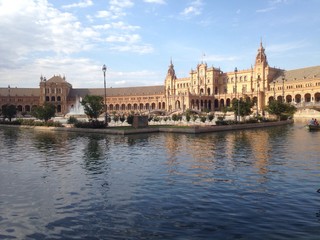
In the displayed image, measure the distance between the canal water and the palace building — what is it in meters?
77.9

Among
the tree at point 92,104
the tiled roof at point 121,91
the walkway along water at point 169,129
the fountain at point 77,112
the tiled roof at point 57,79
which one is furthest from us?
the tiled roof at point 121,91

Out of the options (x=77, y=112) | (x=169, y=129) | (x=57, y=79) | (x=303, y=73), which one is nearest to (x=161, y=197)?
(x=169, y=129)

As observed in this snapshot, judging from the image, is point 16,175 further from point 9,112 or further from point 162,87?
point 162,87

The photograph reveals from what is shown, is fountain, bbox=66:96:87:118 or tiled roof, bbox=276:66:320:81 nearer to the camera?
fountain, bbox=66:96:87:118

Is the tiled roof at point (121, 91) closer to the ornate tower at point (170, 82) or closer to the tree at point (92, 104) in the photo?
the ornate tower at point (170, 82)

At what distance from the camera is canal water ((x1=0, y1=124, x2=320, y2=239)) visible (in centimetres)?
917

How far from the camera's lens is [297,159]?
66.1 ft

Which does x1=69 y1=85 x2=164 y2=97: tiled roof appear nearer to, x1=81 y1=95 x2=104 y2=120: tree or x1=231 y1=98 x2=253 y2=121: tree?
x1=231 y1=98 x2=253 y2=121: tree

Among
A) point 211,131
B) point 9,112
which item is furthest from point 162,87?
point 211,131

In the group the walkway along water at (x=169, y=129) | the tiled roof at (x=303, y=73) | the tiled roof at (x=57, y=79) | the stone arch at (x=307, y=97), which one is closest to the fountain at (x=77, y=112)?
the tiled roof at (x=57, y=79)

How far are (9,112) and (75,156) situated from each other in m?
50.9

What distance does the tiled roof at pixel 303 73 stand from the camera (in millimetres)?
106037

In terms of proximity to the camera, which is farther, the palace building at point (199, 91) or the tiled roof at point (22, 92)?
the tiled roof at point (22, 92)

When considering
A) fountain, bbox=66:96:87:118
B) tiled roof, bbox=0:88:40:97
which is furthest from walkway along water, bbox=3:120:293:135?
tiled roof, bbox=0:88:40:97
